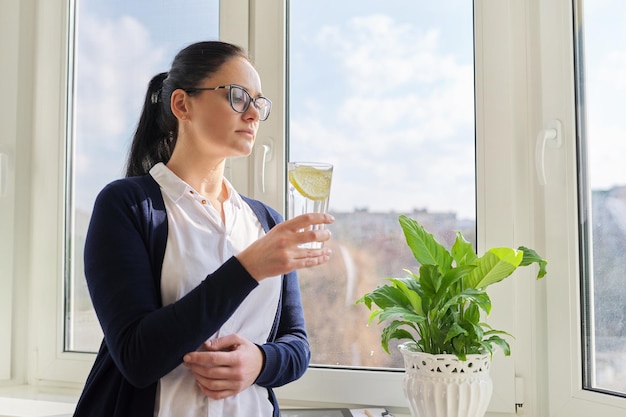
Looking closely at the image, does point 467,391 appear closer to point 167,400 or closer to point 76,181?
point 167,400

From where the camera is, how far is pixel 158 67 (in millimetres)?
2125

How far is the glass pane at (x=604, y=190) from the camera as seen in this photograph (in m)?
1.55

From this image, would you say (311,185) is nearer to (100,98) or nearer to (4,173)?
(100,98)

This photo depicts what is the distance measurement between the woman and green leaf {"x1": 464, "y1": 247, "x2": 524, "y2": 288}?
16.5 inches

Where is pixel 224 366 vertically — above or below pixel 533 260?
below

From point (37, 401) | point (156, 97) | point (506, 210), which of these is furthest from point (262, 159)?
point (37, 401)

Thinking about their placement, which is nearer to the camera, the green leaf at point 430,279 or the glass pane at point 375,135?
the green leaf at point 430,279

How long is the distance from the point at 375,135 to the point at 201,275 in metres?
0.85

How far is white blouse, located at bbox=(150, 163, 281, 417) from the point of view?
1178 mm

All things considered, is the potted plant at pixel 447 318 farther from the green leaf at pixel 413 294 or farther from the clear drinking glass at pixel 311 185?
the clear drinking glass at pixel 311 185

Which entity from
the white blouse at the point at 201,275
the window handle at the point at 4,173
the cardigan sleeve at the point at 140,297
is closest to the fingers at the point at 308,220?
the cardigan sleeve at the point at 140,297

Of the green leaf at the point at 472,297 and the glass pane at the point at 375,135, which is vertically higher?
the glass pane at the point at 375,135

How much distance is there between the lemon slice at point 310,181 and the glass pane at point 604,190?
2.78 feet

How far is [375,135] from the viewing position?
6.16 ft
